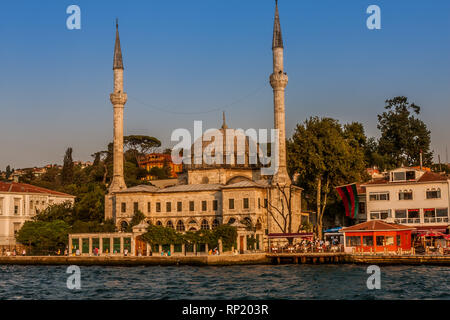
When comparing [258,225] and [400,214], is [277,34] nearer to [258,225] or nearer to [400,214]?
[258,225]

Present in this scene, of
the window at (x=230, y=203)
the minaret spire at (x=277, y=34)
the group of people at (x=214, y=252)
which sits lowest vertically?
the group of people at (x=214, y=252)

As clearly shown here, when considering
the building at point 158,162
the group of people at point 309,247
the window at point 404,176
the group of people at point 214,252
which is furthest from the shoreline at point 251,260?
the building at point 158,162

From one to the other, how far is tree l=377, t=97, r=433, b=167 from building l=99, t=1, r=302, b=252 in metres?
14.7

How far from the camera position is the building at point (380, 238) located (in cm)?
3844

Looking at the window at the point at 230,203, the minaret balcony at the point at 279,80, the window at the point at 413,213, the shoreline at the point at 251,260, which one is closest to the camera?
the shoreline at the point at 251,260

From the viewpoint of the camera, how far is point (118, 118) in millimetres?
53000

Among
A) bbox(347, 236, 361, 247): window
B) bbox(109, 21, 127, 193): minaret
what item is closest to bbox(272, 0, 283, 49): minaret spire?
bbox(109, 21, 127, 193): minaret

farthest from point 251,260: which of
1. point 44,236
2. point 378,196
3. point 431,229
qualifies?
point 44,236

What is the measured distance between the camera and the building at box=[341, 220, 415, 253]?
38.4 metres

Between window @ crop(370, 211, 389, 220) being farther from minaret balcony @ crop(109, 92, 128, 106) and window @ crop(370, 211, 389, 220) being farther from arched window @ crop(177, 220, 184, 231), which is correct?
minaret balcony @ crop(109, 92, 128, 106)

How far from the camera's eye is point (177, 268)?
37062 mm

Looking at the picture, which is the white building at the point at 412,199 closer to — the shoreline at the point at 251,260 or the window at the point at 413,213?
the window at the point at 413,213
